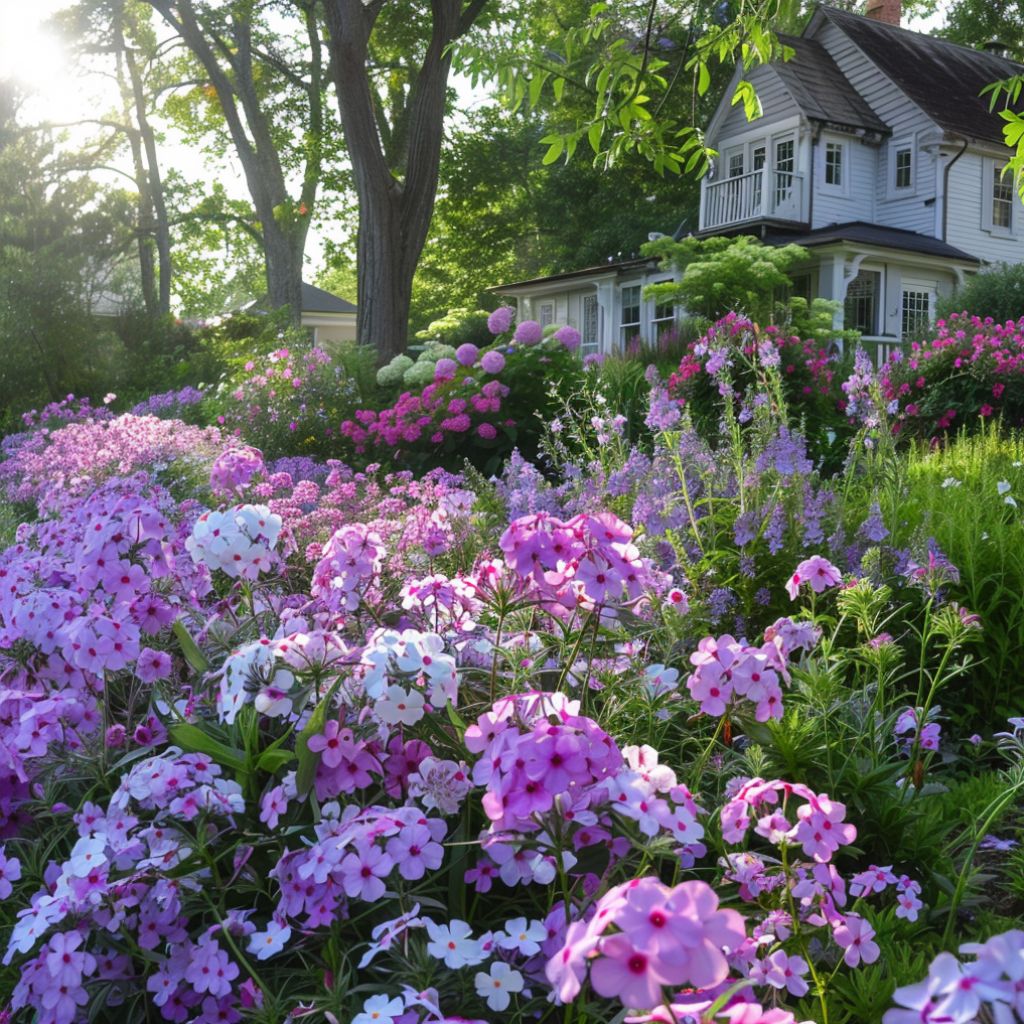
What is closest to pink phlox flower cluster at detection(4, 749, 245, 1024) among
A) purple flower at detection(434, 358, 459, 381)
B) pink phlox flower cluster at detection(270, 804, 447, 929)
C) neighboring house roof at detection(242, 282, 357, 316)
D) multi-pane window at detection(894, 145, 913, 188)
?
pink phlox flower cluster at detection(270, 804, 447, 929)

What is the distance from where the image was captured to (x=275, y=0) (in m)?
20.8

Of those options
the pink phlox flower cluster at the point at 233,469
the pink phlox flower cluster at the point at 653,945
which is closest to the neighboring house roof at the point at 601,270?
the pink phlox flower cluster at the point at 233,469

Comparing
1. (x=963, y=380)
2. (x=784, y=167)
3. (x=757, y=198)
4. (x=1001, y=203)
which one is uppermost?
(x=784, y=167)

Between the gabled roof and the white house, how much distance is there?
62.1ft

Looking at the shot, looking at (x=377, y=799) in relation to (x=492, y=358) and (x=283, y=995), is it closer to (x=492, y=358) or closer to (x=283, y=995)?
(x=283, y=995)

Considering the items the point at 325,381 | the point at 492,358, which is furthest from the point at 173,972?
the point at 325,381

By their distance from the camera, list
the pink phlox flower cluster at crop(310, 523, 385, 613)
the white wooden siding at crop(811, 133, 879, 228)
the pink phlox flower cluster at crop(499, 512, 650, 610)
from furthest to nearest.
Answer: the white wooden siding at crop(811, 133, 879, 228), the pink phlox flower cluster at crop(310, 523, 385, 613), the pink phlox flower cluster at crop(499, 512, 650, 610)

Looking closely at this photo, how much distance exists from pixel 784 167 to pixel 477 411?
17.7 meters

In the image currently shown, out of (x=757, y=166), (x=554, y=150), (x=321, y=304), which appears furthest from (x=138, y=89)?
(x=554, y=150)

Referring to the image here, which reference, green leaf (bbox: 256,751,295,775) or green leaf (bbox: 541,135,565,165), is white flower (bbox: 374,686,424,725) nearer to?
green leaf (bbox: 256,751,295,775)

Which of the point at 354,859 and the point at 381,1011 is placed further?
the point at 354,859

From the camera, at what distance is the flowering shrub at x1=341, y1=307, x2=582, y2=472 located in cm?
868

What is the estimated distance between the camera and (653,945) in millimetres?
919

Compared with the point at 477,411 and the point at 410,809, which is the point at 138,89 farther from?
the point at 410,809
